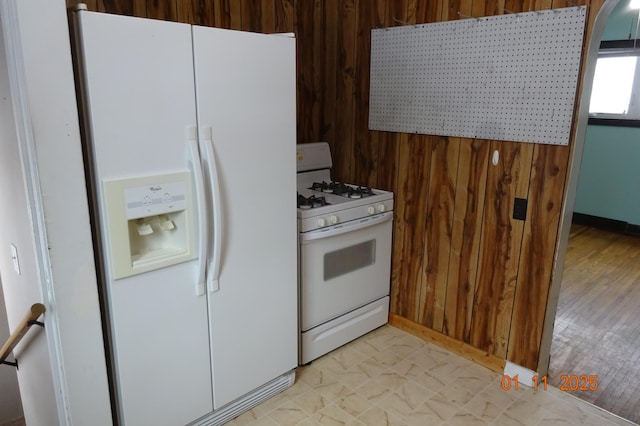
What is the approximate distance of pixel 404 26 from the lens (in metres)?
2.74

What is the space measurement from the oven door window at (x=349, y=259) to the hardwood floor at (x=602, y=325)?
1.25 meters

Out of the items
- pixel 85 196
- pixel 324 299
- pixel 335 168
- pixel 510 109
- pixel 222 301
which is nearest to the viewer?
pixel 85 196

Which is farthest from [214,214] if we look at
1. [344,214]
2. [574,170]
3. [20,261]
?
[574,170]

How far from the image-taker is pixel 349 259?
110 inches

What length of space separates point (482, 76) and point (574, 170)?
0.68 meters

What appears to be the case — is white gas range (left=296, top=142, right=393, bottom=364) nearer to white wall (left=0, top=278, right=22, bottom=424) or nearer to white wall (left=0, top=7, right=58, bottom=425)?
white wall (left=0, top=7, right=58, bottom=425)

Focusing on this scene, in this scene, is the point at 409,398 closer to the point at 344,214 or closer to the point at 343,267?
the point at 343,267

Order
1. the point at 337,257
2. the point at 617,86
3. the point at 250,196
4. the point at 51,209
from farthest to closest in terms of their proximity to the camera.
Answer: the point at 617,86 < the point at 337,257 < the point at 250,196 < the point at 51,209

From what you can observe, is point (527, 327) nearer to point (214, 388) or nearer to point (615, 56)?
point (214, 388)

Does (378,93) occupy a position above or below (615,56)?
below

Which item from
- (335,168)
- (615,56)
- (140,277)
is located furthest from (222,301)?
(615,56)

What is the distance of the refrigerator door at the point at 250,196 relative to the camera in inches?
74.5

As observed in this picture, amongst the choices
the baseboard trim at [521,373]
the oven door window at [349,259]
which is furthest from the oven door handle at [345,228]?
the baseboard trim at [521,373]

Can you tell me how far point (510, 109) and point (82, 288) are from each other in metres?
2.15
